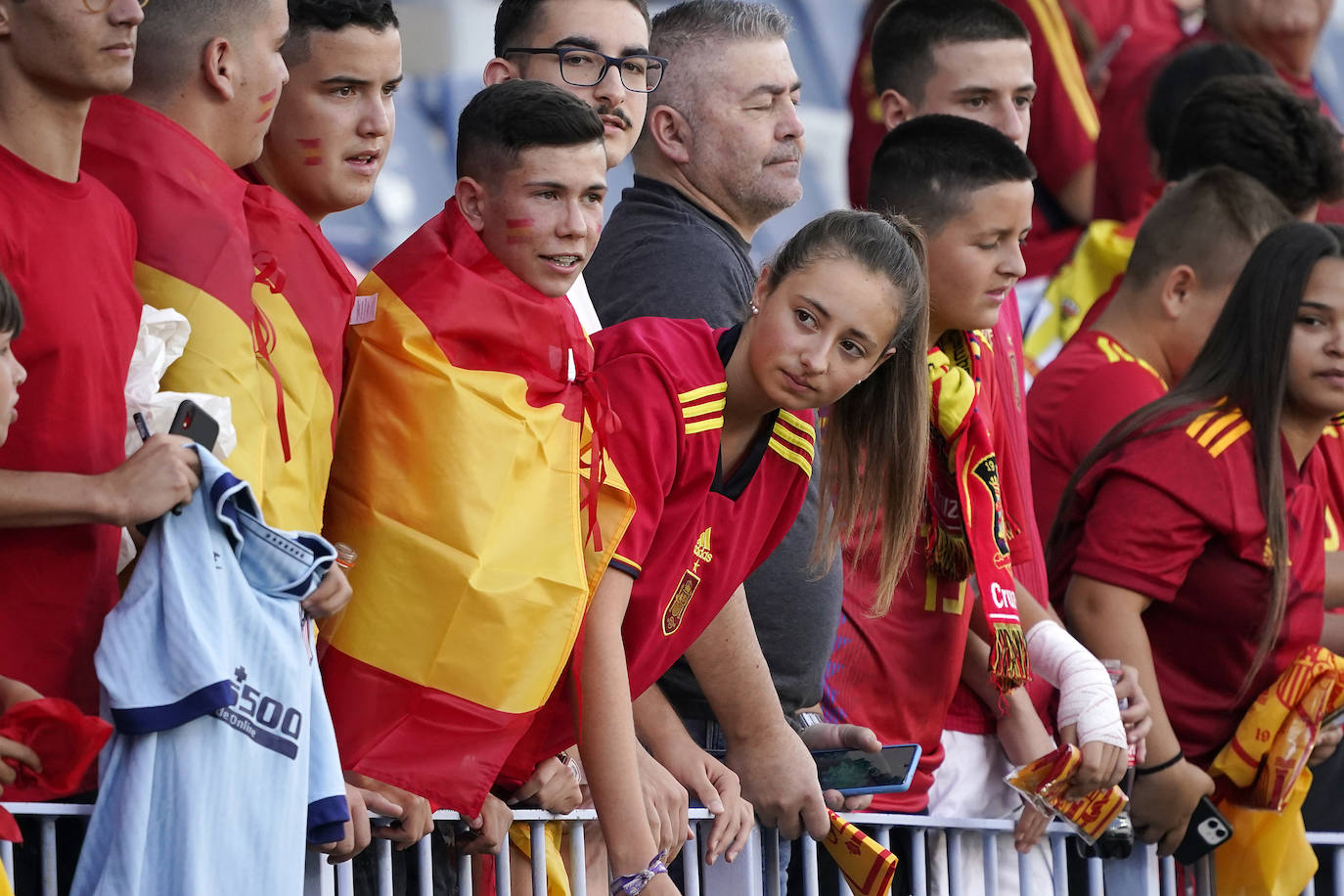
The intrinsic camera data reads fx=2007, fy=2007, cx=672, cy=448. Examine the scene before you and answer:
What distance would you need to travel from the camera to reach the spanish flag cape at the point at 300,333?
2738 mm

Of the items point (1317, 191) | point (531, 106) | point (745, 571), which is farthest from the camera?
point (1317, 191)

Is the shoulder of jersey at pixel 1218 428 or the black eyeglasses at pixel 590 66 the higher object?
the black eyeglasses at pixel 590 66

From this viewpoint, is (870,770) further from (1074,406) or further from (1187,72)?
(1187,72)

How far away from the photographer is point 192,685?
7.91ft

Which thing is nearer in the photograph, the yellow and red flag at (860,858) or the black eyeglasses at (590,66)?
the yellow and red flag at (860,858)

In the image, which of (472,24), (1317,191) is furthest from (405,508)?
(472,24)

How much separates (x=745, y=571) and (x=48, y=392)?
4.04 feet

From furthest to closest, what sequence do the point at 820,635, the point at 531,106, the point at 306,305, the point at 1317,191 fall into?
the point at 1317,191, the point at 820,635, the point at 531,106, the point at 306,305

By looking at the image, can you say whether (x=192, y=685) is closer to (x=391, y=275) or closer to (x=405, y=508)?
(x=405, y=508)

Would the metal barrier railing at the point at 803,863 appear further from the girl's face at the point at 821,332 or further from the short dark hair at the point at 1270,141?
the short dark hair at the point at 1270,141

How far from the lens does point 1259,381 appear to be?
435cm

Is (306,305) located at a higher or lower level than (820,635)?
higher

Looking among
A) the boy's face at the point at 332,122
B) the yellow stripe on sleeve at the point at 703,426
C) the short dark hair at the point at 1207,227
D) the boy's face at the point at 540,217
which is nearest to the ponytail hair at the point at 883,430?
the yellow stripe on sleeve at the point at 703,426

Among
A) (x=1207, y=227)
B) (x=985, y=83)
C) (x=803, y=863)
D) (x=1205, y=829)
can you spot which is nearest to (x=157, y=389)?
(x=803, y=863)
